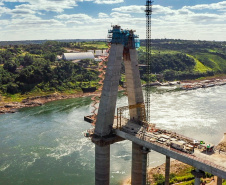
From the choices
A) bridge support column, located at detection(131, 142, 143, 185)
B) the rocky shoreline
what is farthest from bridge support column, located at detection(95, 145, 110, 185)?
the rocky shoreline

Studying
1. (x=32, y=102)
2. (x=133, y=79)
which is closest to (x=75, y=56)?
(x=32, y=102)

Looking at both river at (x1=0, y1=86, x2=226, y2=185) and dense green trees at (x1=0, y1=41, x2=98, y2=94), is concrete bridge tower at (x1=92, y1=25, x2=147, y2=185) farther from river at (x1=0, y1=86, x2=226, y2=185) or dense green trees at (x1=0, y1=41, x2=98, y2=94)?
dense green trees at (x1=0, y1=41, x2=98, y2=94)

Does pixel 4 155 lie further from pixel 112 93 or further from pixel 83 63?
pixel 83 63

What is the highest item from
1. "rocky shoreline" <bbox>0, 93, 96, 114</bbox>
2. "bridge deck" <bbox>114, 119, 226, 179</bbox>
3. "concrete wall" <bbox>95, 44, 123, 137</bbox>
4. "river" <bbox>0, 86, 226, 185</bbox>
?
"concrete wall" <bbox>95, 44, 123, 137</bbox>

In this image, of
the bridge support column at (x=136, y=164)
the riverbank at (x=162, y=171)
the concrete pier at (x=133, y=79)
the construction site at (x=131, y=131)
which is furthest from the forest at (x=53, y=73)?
the bridge support column at (x=136, y=164)

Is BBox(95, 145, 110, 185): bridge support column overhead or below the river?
overhead

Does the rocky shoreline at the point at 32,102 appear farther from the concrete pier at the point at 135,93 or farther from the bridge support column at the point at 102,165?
the concrete pier at the point at 135,93
